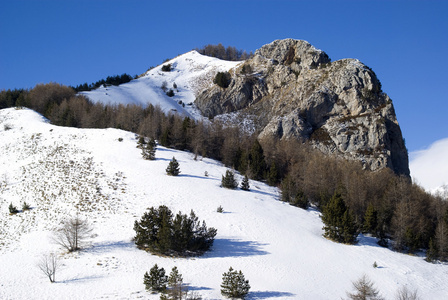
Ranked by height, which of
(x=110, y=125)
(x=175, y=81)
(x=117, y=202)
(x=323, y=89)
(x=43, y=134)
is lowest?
(x=117, y=202)

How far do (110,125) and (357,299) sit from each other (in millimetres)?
59220

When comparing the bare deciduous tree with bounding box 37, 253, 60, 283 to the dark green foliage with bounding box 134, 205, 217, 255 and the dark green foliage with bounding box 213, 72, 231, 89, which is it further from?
the dark green foliage with bounding box 213, 72, 231, 89

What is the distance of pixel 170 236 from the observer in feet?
78.7

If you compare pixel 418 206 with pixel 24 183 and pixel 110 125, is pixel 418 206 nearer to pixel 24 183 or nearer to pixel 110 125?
pixel 24 183

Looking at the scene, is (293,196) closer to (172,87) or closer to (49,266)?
(49,266)

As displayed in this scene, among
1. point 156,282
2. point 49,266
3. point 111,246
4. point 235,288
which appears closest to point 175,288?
point 156,282

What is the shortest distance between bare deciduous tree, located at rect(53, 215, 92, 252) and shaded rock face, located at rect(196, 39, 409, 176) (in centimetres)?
5476

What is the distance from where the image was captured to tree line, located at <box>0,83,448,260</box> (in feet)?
118

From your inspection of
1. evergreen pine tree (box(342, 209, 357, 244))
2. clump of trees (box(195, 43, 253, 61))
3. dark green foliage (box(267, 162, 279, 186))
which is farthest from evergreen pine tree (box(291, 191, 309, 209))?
clump of trees (box(195, 43, 253, 61))

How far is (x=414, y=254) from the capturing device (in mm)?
32531

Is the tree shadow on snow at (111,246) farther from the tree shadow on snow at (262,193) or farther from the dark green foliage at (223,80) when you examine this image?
the dark green foliage at (223,80)

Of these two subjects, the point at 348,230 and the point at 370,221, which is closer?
the point at 348,230

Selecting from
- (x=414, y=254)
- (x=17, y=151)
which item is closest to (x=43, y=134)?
(x=17, y=151)

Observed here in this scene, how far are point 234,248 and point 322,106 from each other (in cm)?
6205
